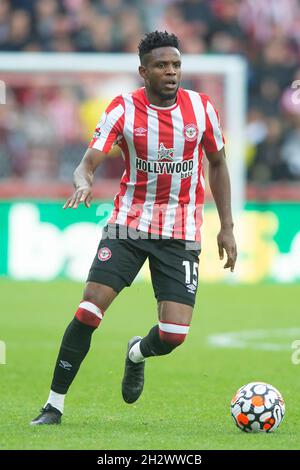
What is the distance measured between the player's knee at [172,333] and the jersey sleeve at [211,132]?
1.14 meters

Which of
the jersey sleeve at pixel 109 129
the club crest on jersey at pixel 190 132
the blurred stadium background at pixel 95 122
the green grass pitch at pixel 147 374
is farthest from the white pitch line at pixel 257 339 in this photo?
the jersey sleeve at pixel 109 129

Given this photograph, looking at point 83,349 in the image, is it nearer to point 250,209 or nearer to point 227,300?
point 227,300

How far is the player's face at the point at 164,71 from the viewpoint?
7254 mm

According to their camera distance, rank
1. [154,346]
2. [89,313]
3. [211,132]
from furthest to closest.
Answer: [154,346], [211,132], [89,313]

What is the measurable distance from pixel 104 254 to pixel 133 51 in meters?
12.2

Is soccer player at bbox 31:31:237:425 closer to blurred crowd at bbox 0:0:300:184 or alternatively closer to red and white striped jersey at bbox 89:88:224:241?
red and white striped jersey at bbox 89:88:224:241

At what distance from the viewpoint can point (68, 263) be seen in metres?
16.9

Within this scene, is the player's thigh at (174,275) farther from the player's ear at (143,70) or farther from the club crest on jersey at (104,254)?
the player's ear at (143,70)

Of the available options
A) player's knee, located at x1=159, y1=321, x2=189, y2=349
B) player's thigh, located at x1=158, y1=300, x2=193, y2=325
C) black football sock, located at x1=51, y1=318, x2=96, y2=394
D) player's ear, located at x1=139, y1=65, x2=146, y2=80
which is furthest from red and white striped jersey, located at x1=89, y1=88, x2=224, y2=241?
black football sock, located at x1=51, y1=318, x2=96, y2=394

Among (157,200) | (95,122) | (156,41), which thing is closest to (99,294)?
(157,200)

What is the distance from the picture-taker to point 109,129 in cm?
727

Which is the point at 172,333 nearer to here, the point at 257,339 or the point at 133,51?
the point at 257,339

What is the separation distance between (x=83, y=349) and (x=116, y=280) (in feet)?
1.51
